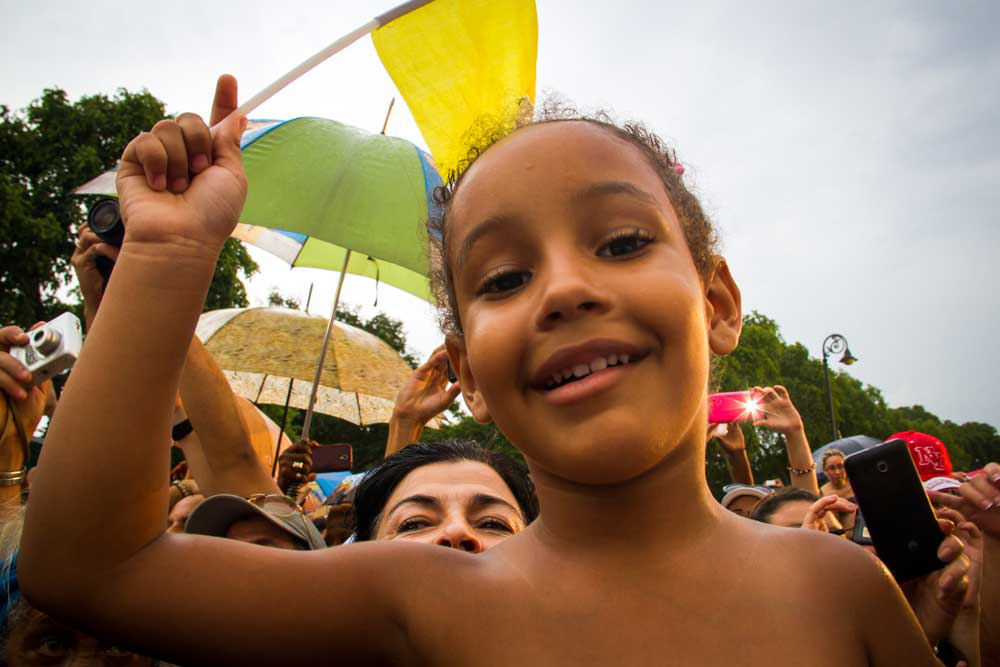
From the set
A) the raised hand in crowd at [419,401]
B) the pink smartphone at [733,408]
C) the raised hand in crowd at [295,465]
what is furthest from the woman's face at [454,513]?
the pink smartphone at [733,408]

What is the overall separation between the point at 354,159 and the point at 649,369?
4.62 m

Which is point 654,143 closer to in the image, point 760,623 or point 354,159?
point 760,623

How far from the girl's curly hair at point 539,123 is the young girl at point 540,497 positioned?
0.57 ft

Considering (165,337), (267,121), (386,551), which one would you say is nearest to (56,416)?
(165,337)

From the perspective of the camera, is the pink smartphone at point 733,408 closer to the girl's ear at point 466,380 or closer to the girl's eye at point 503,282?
the girl's ear at point 466,380

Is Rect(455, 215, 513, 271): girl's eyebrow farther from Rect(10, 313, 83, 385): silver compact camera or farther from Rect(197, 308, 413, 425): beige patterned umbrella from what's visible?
Rect(197, 308, 413, 425): beige patterned umbrella

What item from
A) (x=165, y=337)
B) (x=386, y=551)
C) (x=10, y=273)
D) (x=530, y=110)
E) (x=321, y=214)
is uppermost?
(x=10, y=273)

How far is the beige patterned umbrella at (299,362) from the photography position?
588 cm

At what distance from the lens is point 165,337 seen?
987 mm

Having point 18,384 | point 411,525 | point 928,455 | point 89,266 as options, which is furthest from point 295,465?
point 928,455

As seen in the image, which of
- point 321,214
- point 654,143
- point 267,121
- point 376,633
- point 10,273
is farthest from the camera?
point 10,273

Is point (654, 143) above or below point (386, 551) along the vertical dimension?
above

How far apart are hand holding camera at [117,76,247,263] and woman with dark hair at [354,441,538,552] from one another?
4.49 ft

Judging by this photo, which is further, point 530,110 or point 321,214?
point 321,214
